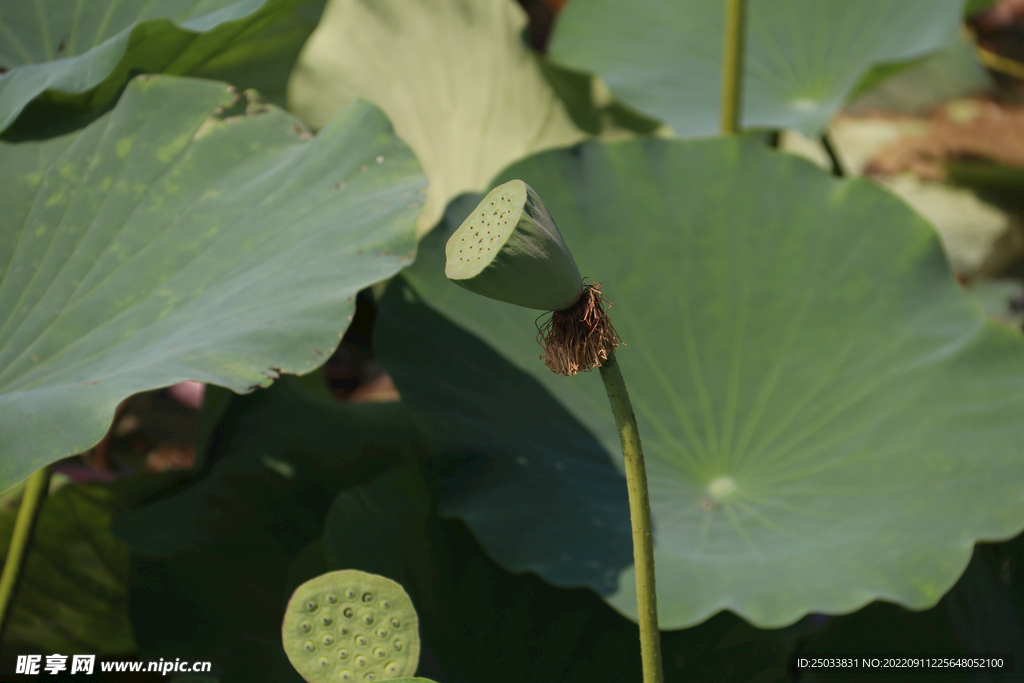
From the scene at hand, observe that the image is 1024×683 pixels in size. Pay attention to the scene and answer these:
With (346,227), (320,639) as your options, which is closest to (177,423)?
(346,227)

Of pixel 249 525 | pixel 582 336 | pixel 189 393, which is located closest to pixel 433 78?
pixel 189 393

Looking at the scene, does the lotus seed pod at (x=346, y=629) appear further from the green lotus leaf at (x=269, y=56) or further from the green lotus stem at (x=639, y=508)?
the green lotus leaf at (x=269, y=56)

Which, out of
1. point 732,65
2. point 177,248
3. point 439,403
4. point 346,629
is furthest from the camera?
point 732,65

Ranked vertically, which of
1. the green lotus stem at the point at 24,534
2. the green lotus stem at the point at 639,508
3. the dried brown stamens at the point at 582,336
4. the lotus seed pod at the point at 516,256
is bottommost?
the green lotus stem at the point at 24,534

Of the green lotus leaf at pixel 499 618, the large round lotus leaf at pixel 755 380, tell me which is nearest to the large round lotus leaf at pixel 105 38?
the large round lotus leaf at pixel 755 380

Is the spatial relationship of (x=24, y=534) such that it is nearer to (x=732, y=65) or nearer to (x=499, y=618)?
(x=499, y=618)

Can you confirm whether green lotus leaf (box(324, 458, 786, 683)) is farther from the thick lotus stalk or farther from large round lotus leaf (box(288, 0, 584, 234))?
large round lotus leaf (box(288, 0, 584, 234))
